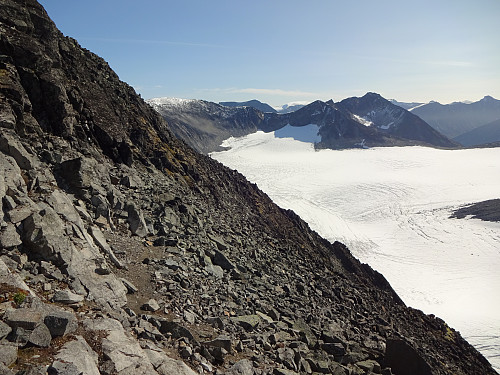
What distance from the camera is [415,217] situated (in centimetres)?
7231

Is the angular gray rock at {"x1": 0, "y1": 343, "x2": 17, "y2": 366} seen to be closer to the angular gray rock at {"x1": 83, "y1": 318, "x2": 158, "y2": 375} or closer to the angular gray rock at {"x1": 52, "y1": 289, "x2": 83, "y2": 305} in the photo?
the angular gray rock at {"x1": 83, "y1": 318, "x2": 158, "y2": 375}

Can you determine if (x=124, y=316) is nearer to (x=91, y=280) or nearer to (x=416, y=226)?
(x=91, y=280)

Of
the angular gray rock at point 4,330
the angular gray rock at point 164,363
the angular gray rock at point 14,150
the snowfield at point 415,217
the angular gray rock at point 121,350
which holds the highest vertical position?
the angular gray rock at point 14,150

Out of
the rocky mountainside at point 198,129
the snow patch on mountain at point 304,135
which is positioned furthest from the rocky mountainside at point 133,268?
the snow patch on mountain at point 304,135

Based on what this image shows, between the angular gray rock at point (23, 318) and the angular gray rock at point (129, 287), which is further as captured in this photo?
the angular gray rock at point (129, 287)

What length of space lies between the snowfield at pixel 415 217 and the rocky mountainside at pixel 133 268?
1919cm

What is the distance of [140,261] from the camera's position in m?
12.7

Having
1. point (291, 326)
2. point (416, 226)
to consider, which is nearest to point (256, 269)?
point (291, 326)

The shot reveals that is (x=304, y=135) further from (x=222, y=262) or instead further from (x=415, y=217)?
(x=222, y=262)

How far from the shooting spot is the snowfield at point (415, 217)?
41000 millimetres

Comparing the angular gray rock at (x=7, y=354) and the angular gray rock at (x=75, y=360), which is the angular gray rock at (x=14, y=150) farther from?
the angular gray rock at (x=7, y=354)

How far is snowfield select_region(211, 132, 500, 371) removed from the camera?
41.0 meters

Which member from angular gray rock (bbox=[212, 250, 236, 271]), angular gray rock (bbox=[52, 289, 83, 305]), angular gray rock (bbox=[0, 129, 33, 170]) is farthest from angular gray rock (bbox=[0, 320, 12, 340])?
angular gray rock (bbox=[212, 250, 236, 271])

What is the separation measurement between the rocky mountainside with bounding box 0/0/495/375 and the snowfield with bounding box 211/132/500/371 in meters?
19.2
